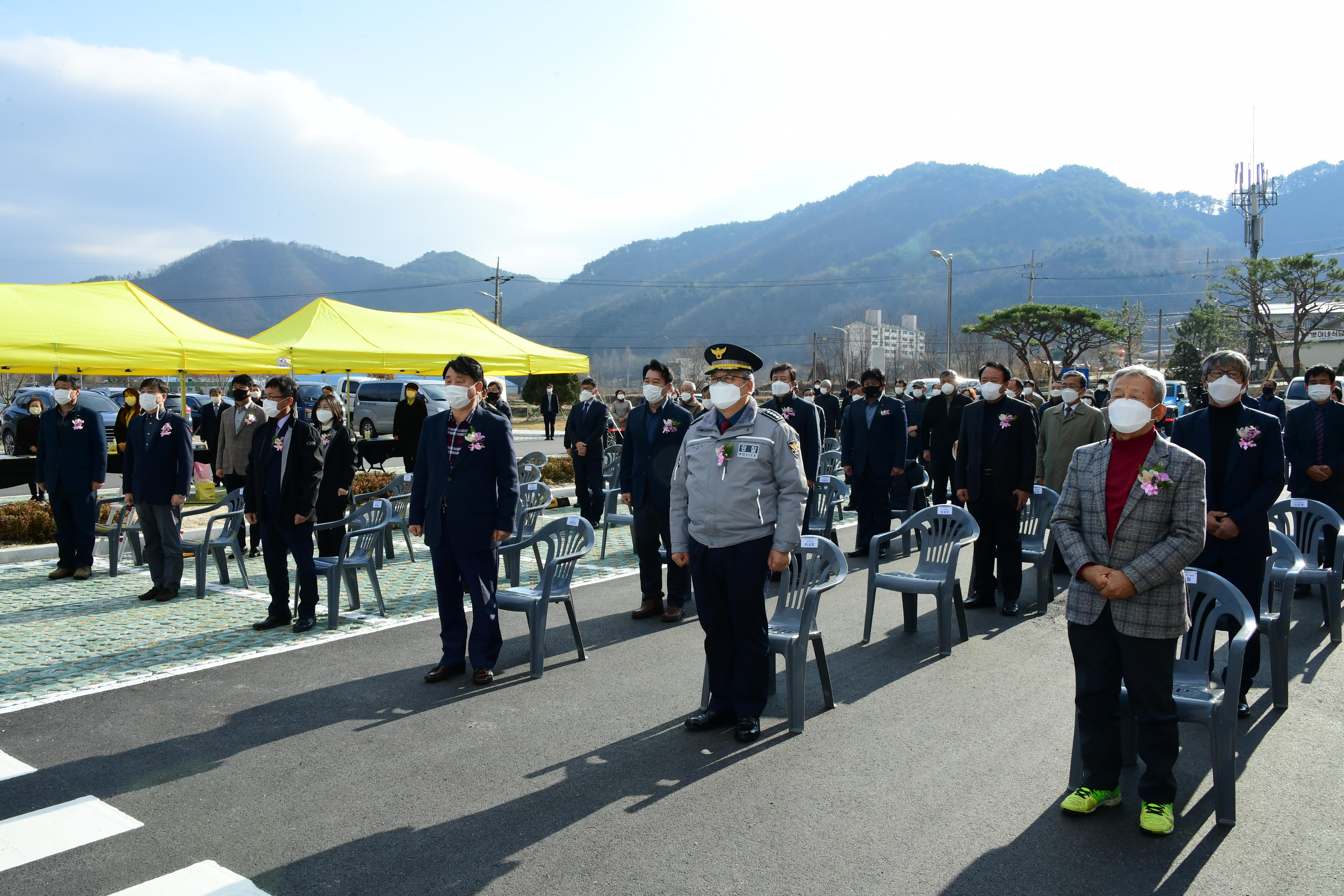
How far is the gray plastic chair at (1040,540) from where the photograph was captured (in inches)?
307

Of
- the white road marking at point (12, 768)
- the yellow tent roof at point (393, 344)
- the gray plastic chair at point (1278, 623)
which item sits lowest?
the white road marking at point (12, 768)

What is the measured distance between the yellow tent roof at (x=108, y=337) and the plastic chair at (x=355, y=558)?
5.77 metres

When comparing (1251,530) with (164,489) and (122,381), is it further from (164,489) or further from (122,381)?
(122,381)

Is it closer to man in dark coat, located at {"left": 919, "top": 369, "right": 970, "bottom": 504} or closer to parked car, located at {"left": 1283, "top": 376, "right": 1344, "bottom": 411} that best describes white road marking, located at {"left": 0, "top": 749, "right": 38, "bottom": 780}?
man in dark coat, located at {"left": 919, "top": 369, "right": 970, "bottom": 504}

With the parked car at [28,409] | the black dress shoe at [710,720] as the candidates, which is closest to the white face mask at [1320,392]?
the black dress shoe at [710,720]

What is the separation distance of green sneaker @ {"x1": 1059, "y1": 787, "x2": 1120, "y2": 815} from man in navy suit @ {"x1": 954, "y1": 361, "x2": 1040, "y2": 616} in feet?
12.2

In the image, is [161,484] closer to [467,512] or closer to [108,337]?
[467,512]

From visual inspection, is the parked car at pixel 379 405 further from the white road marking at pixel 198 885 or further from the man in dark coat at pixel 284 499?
the white road marking at pixel 198 885

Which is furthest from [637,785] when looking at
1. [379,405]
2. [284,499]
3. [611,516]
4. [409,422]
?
[379,405]

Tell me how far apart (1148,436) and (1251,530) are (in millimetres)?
1863

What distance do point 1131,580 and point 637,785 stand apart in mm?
2400

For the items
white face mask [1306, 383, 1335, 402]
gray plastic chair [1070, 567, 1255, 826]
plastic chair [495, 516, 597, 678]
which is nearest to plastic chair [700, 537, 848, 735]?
plastic chair [495, 516, 597, 678]

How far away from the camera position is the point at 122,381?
202 feet

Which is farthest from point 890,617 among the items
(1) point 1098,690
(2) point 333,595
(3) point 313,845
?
(3) point 313,845
